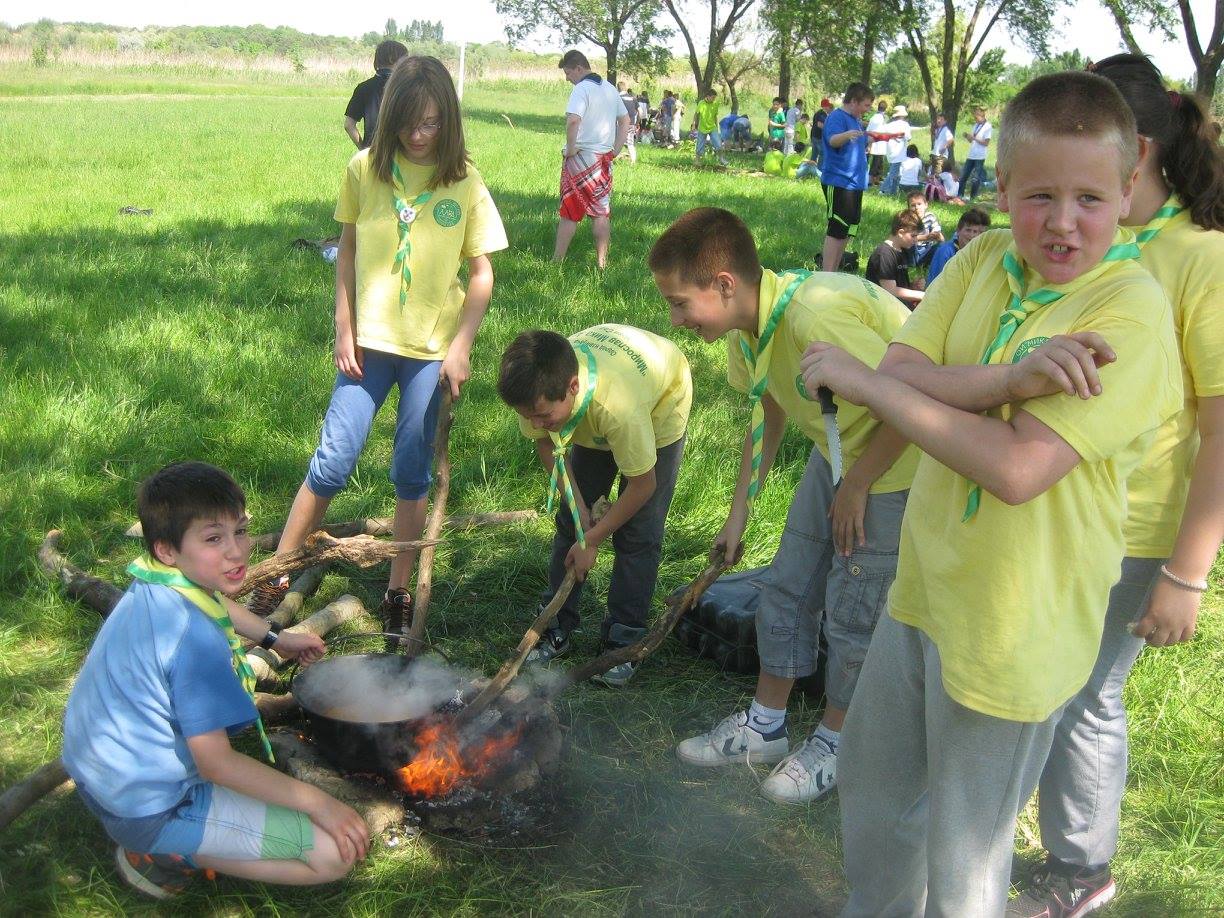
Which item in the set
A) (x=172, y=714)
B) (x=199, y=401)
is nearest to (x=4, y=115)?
(x=199, y=401)

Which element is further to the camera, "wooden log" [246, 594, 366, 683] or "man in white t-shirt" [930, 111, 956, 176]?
"man in white t-shirt" [930, 111, 956, 176]

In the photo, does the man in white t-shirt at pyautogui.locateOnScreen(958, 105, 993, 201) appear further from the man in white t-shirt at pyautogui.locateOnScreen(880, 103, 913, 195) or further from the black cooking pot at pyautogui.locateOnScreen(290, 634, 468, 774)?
the black cooking pot at pyautogui.locateOnScreen(290, 634, 468, 774)

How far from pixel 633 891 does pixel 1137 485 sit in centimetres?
167

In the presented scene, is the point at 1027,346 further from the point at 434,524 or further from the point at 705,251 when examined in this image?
the point at 434,524

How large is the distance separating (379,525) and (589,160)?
5.48 meters

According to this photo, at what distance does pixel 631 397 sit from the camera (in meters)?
3.35

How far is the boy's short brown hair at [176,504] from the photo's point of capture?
2.44m

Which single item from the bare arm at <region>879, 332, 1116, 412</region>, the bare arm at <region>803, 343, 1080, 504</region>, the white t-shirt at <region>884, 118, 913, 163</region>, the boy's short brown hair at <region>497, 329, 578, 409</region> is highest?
the white t-shirt at <region>884, 118, 913, 163</region>

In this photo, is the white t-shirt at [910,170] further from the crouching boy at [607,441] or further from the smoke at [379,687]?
the smoke at [379,687]

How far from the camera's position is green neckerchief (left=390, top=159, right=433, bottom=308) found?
365 cm

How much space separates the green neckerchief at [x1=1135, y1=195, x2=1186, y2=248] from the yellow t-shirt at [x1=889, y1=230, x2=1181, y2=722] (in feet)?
1.40

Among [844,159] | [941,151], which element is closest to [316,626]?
[844,159]

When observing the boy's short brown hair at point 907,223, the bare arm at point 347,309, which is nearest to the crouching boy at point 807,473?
the bare arm at point 347,309

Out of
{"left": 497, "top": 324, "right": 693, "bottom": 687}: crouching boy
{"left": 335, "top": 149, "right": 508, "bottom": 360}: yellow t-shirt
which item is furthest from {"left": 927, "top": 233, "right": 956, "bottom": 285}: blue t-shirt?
{"left": 335, "top": 149, "right": 508, "bottom": 360}: yellow t-shirt
